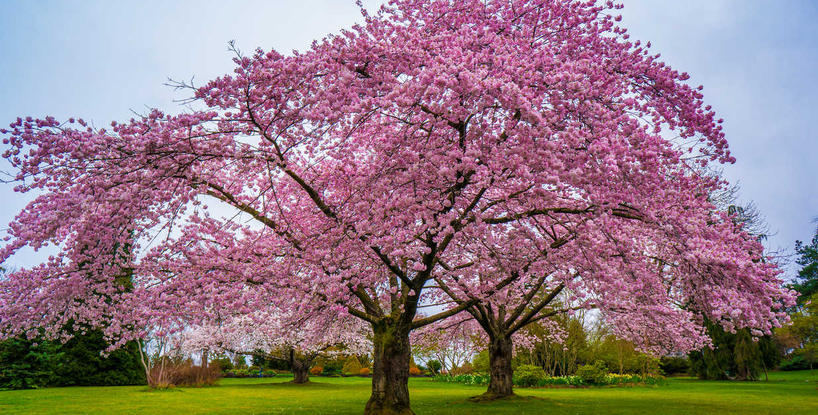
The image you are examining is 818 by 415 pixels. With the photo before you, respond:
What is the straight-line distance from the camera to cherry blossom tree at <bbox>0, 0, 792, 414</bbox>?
25.2 ft

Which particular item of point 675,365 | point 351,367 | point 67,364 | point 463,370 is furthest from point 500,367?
point 675,365

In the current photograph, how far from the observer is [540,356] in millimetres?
34281

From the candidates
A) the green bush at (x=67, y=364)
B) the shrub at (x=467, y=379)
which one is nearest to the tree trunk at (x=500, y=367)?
the shrub at (x=467, y=379)

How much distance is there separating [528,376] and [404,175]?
2288cm

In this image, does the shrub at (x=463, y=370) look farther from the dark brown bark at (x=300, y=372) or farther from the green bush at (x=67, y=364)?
the green bush at (x=67, y=364)

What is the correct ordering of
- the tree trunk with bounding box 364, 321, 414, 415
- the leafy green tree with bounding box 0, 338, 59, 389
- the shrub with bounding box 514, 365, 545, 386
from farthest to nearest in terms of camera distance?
the shrub with bounding box 514, 365, 545, 386, the leafy green tree with bounding box 0, 338, 59, 389, the tree trunk with bounding box 364, 321, 414, 415

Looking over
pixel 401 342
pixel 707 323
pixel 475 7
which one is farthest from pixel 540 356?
pixel 475 7

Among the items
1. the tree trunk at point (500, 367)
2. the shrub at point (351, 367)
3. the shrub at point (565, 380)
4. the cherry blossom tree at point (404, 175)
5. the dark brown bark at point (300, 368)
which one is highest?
the cherry blossom tree at point (404, 175)

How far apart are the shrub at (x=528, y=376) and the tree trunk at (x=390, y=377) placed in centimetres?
1812

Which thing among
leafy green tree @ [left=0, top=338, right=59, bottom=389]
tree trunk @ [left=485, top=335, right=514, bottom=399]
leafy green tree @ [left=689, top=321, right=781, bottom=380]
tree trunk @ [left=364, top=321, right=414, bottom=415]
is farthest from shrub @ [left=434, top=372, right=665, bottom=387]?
leafy green tree @ [left=0, top=338, right=59, bottom=389]

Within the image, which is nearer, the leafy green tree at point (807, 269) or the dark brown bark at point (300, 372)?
the dark brown bark at point (300, 372)

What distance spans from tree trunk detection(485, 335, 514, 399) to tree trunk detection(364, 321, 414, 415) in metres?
6.93

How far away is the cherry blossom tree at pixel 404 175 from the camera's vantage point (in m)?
7.67

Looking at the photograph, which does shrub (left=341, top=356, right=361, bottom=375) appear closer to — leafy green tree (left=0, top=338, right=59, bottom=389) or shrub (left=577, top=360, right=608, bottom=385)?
shrub (left=577, top=360, right=608, bottom=385)
